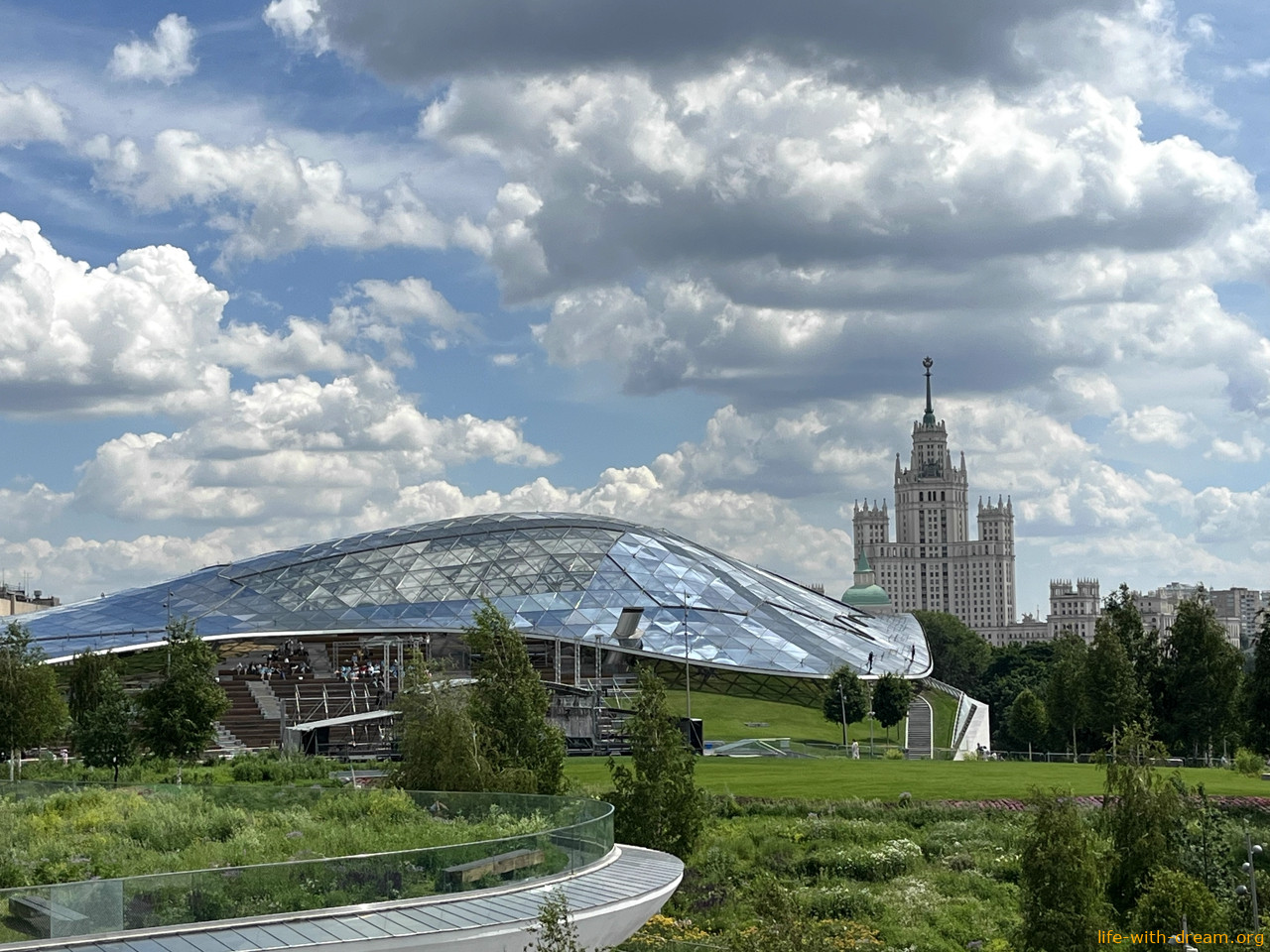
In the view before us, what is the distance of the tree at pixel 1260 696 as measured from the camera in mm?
39000

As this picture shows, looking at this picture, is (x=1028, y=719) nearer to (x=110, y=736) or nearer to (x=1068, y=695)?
(x=1068, y=695)

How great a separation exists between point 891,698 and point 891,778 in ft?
78.3

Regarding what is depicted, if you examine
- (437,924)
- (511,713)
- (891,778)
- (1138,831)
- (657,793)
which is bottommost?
(891,778)

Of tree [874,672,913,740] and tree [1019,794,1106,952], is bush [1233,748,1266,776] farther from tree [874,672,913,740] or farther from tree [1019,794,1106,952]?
tree [1019,794,1106,952]

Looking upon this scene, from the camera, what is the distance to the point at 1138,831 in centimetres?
2350

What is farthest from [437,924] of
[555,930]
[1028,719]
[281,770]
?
[1028,719]

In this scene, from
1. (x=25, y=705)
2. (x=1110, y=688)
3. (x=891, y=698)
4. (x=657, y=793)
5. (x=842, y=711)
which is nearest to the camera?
(x=657, y=793)

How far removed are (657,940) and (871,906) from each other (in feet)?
15.7

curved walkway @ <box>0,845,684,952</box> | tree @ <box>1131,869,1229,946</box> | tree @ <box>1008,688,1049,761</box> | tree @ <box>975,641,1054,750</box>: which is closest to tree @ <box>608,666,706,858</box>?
tree @ <box>1131,869,1229,946</box>

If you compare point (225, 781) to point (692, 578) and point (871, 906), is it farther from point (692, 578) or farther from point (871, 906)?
point (692, 578)

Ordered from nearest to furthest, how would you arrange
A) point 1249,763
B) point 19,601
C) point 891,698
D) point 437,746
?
point 437,746 → point 1249,763 → point 891,698 → point 19,601

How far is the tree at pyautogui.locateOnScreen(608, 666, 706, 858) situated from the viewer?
26.4 meters

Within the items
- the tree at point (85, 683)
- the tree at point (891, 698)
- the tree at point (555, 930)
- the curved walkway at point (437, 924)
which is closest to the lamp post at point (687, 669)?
the tree at point (891, 698)

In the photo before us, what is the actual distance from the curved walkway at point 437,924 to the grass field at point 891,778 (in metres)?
18.1
